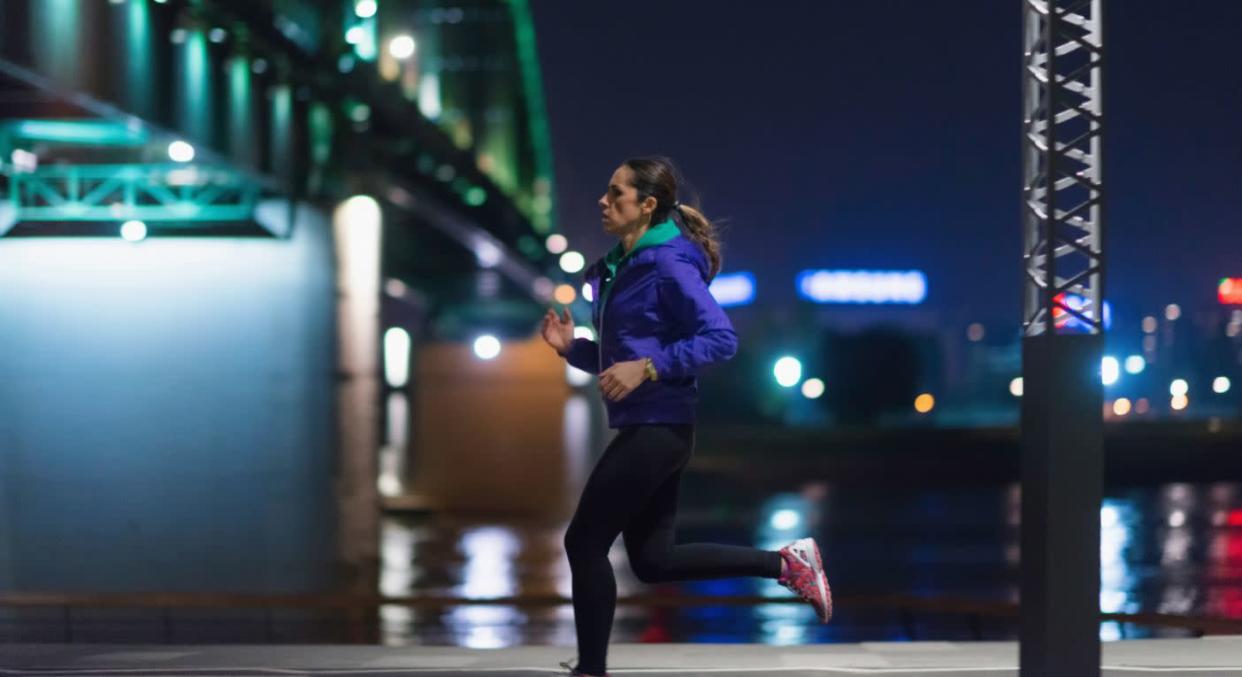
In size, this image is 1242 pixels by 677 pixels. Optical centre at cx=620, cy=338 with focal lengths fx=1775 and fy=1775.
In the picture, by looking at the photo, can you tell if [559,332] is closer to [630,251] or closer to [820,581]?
[630,251]

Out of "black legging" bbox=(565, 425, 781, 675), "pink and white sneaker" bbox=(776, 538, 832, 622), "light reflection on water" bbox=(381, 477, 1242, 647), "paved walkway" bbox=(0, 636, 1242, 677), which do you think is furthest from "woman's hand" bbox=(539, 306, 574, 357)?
"light reflection on water" bbox=(381, 477, 1242, 647)

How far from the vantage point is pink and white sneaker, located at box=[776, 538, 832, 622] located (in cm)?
570

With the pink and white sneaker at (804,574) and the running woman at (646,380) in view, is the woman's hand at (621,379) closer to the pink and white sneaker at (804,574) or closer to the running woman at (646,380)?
the running woman at (646,380)

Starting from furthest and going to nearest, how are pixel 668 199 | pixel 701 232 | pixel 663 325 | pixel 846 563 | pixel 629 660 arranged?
pixel 846 563 < pixel 629 660 < pixel 701 232 < pixel 668 199 < pixel 663 325

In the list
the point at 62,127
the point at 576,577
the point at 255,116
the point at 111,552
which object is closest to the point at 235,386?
the point at 111,552

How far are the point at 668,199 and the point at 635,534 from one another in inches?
41.1

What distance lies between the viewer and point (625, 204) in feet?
17.7

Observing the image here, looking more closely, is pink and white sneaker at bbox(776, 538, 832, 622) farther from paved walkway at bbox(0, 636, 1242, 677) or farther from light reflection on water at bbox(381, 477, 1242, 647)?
light reflection on water at bbox(381, 477, 1242, 647)

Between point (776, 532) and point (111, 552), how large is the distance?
16181 mm

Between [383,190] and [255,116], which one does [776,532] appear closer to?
[383,190]

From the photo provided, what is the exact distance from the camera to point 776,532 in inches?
1384

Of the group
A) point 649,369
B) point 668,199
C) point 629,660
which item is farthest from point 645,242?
point 629,660

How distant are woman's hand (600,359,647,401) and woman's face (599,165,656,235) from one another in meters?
0.50

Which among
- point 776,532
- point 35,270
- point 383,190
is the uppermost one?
point 383,190
